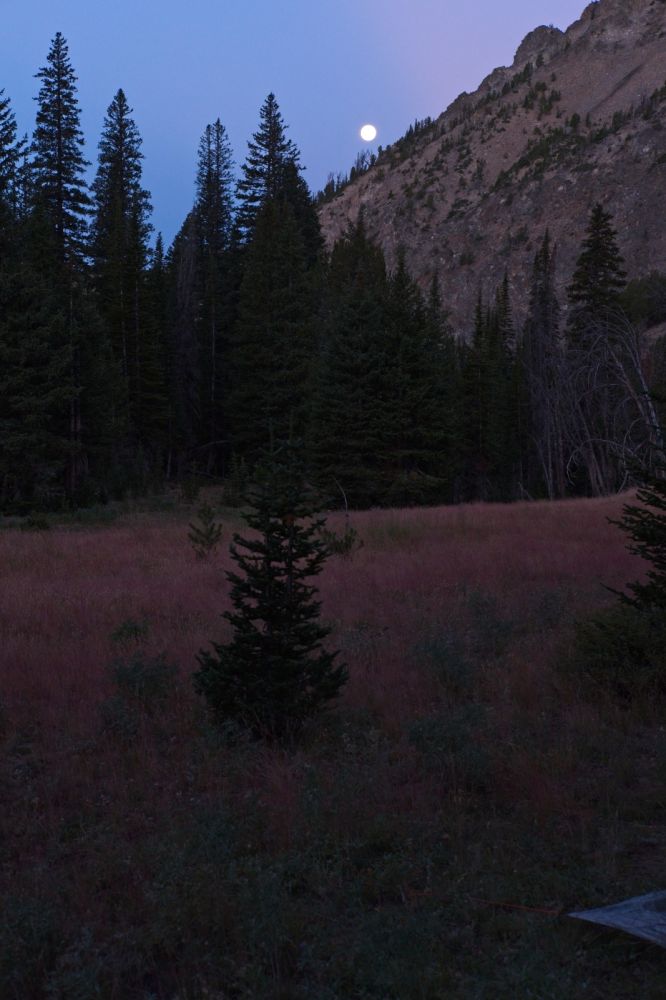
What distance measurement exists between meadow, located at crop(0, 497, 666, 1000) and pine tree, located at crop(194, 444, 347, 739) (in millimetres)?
290

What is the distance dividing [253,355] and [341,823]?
3656 centimetres

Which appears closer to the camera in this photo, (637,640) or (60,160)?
(637,640)

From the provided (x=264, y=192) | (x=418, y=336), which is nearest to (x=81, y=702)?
(x=418, y=336)

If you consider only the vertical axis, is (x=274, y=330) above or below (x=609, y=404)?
above

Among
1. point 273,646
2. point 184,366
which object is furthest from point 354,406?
point 273,646

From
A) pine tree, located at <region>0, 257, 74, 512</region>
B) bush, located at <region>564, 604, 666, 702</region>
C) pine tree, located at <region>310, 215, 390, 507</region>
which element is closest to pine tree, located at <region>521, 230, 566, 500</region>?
pine tree, located at <region>310, 215, 390, 507</region>

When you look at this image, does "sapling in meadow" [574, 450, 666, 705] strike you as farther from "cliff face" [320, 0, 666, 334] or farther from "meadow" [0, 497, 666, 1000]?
"cliff face" [320, 0, 666, 334]

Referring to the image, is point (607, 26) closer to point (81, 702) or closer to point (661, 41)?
point (661, 41)

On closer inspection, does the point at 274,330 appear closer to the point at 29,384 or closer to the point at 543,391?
the point at 543,391

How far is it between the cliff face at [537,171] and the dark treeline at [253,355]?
41042 mm

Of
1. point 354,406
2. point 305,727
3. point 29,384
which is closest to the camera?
point 305,727

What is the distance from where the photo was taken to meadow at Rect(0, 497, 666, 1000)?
342 cm

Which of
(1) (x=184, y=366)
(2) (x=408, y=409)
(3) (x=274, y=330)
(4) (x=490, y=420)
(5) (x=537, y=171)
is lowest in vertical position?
(2) (x=408, y=409)

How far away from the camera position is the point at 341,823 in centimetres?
465
